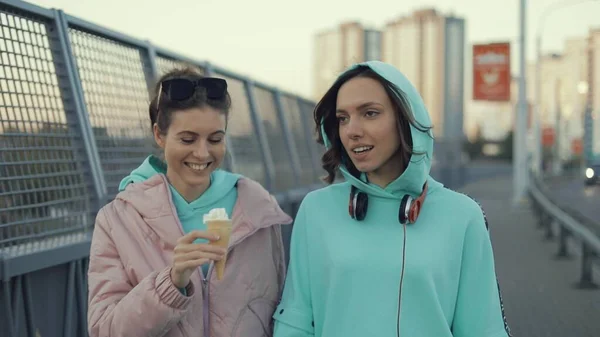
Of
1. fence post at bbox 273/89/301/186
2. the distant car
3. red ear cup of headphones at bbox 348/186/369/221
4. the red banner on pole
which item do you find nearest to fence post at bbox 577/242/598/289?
fence post at bbox 273/89/301/186

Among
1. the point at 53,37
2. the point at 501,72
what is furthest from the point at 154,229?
the point at 501,72

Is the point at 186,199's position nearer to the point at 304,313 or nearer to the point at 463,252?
the point at 304,313

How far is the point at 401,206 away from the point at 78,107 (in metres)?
2.34

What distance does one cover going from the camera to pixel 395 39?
53.3 metres

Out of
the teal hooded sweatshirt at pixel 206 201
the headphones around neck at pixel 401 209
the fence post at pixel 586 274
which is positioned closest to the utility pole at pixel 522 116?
the fence post at pixel 586 274

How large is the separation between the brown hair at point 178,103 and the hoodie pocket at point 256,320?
647mm

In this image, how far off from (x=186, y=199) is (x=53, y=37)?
1829 millimetres

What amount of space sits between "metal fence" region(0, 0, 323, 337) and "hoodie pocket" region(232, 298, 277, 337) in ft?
4.07

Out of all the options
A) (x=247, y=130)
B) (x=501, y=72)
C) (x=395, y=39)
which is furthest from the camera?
(x=395, y=39)

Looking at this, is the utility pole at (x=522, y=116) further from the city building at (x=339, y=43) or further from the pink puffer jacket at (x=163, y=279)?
the pink puffer jacket at (x=163, y=279)

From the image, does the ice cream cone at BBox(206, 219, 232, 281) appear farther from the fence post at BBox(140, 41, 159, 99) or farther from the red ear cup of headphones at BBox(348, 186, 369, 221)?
the fence post at BBox(140, 41, 159, 99)

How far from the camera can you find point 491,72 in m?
21.5

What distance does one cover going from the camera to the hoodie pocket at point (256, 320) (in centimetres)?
254

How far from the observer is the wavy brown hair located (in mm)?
2512
